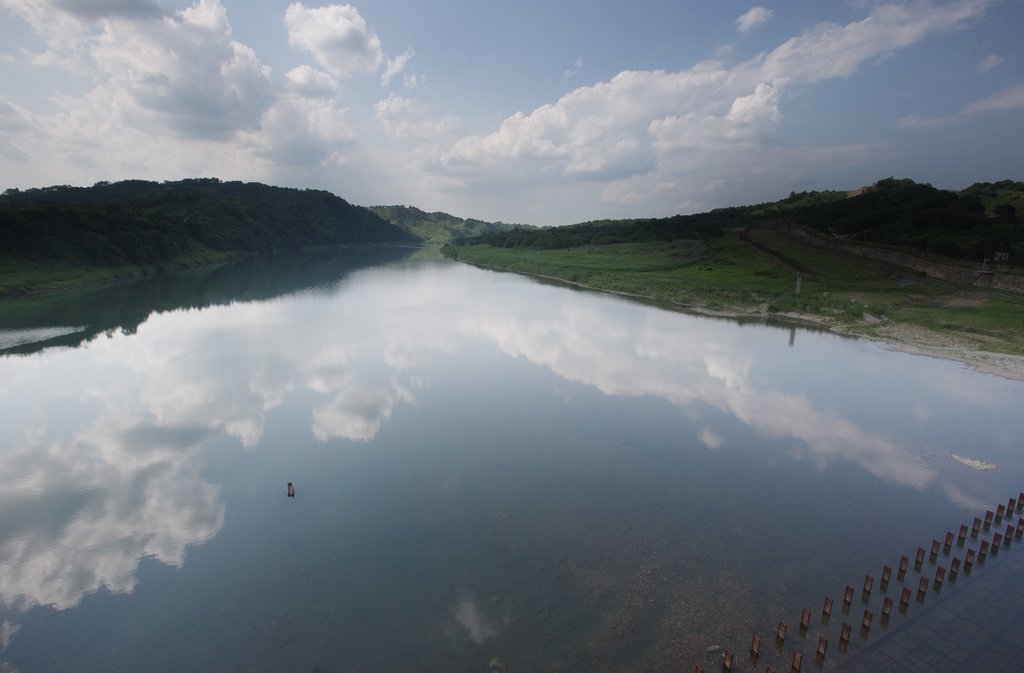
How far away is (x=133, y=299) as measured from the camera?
167 ft

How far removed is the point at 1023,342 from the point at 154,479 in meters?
44.6

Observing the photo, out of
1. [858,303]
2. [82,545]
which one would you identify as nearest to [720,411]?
[82,545]

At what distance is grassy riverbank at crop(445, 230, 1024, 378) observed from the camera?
3412 cm

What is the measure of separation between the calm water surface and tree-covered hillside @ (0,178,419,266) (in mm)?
34559

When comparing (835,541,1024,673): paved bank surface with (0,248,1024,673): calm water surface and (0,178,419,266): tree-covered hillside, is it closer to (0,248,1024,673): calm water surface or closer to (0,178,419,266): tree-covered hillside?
(0,248,1024,673): calm water surface

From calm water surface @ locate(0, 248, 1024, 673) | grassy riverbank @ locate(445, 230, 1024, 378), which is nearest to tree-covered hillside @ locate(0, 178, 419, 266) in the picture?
calm water surface @ locate(0, 248, 1024, 673)

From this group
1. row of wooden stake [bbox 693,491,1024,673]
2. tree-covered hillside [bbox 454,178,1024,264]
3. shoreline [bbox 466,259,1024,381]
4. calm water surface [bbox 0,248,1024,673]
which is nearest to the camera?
row of wooden stake [bbox 693,491,1024,673]

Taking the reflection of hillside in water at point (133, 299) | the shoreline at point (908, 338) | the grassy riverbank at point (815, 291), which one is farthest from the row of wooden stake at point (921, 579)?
the reflection of hillside in water at point (133, 299)

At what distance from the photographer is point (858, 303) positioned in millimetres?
44625

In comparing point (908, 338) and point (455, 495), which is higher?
point (455, 495)

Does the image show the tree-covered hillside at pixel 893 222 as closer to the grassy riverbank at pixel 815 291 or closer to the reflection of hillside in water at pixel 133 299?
the grassy riverbank at pixel 815 291

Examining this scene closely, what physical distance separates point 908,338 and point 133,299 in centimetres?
6620

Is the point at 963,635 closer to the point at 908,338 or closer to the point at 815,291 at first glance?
the point at 908,338

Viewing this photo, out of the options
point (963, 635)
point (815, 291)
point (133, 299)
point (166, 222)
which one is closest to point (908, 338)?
point (815, 291)
